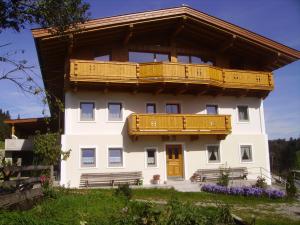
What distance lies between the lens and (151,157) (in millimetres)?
22969

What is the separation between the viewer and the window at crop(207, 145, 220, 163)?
2402cm

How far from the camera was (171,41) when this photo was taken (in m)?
24.4

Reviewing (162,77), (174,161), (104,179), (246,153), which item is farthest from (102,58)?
(246,153)

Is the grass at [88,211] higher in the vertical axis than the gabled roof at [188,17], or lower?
lower

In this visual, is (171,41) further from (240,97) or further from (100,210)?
(100,210)

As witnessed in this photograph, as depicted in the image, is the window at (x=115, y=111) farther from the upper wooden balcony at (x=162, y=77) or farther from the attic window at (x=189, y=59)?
the attic window at (x=189, y=59)

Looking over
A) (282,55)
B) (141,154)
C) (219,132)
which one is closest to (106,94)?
(141,154)

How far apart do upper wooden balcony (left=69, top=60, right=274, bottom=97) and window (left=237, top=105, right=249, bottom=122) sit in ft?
5.54

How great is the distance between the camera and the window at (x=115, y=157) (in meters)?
22.0

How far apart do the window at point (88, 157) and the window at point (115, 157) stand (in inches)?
Answer: 37.7

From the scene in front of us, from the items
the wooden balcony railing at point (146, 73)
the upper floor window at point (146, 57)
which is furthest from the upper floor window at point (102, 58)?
the wooden balcony railing at point (146, 73)

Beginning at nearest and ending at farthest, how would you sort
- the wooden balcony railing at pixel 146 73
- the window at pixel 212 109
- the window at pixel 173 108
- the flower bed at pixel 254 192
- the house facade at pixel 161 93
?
A: the flower bed at pixel 254 192
the wooden balcony railing at pixel 146 73
the house facade at pixel 161 93
the window at pixel 173 108
the window at pixel 212 109

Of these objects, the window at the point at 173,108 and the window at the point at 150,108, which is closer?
the window at the point at 150,108

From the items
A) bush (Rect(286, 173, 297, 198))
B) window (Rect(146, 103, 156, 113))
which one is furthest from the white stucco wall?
bush (Rect(286, 173, 297, 198))
